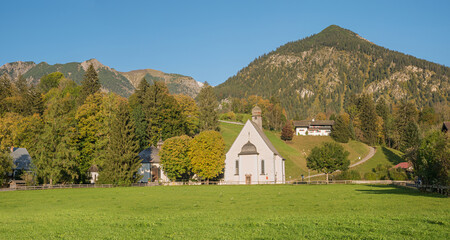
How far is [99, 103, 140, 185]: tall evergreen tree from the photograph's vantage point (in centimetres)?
5166

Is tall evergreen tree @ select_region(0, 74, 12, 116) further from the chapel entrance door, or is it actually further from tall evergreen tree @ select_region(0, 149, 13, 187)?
the chapel entrance door

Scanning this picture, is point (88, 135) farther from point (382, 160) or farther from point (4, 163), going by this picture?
point (382, 160)

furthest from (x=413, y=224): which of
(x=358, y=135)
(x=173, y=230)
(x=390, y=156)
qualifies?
(x=358, y=135)

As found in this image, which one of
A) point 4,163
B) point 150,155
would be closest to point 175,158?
point 150,155

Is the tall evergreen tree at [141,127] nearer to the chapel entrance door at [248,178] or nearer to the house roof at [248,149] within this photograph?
the house roof at [248,149]

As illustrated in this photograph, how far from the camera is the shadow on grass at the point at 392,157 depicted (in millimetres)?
84931

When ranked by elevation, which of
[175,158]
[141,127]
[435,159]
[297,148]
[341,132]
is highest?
[341,132]

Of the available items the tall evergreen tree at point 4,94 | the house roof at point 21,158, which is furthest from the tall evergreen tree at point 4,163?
the tall evergreen tree at point 4,94

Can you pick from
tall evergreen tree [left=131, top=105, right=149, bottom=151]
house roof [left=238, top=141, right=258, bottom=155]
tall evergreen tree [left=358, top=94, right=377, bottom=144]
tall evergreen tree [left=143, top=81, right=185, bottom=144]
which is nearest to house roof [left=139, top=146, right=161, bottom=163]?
tall evergreen tree [left=131, top=105, right=149, bottom=151]

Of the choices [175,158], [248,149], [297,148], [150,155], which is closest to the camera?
[175,158]

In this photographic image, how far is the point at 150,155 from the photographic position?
67.4 m

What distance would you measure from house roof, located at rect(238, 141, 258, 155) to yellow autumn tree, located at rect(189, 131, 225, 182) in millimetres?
4817

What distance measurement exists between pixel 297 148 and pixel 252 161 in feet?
123

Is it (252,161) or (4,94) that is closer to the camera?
(252,161)
